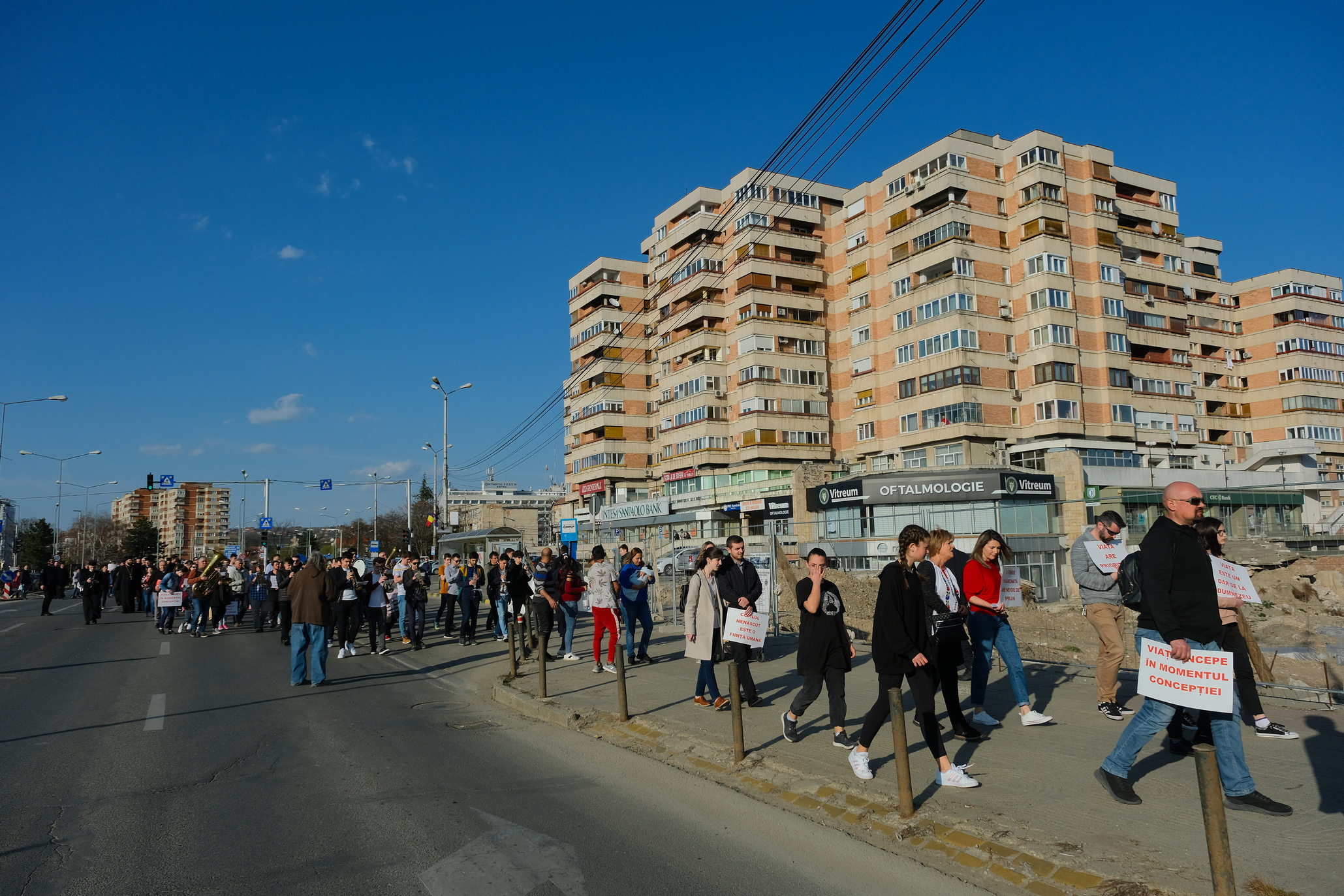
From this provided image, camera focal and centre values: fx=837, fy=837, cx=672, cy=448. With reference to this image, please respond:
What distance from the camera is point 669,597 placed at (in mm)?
23438

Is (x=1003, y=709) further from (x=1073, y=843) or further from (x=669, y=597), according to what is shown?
(x=669, y=597)

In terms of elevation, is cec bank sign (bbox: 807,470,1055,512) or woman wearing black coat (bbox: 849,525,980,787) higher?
cec bank sign (bbox: 807,470,1055,512)

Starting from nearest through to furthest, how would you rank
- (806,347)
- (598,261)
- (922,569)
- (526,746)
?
(922,569), (526,746), (806,347), (598,261)

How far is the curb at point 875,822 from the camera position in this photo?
4461mm

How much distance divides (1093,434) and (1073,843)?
49.1 metres

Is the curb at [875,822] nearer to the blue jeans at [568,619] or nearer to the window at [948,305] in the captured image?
the blue jeans at [568,619]

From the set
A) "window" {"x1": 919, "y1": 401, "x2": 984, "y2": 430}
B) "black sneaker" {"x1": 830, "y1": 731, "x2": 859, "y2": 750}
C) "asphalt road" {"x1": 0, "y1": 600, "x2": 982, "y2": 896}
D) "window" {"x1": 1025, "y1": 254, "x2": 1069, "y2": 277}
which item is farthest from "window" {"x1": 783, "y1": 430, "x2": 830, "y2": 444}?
"black sneaker" {"x1": 830, "y1": 731, "x2": 859, "y2": 750}

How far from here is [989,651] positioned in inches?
309

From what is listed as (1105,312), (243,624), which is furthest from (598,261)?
(243,624)

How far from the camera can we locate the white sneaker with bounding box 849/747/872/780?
6199 millimetres

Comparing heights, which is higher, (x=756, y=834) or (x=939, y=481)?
(x=939, y=481)

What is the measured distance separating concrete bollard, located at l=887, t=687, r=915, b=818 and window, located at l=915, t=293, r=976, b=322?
46453mm

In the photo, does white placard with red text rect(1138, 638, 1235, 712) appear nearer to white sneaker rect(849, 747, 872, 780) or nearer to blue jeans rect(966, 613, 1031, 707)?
white sneaker rect(849, 747, 872, 780)

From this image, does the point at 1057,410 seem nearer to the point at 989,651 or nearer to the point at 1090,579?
the point at 1090,579
